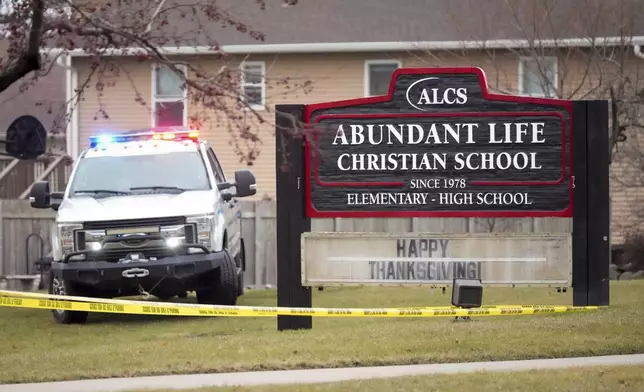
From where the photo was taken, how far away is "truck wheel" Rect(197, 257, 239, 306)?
48.3 feet

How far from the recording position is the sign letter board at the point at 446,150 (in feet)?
40.2

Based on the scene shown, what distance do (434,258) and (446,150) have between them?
1175mm

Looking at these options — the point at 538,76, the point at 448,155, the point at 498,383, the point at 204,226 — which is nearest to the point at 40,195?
the point at 204,226

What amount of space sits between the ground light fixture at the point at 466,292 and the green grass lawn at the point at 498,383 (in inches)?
125

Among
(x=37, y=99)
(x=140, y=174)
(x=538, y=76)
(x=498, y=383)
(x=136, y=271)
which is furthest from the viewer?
(x=37, y=99)

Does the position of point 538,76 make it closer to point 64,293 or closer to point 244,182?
point 244,182

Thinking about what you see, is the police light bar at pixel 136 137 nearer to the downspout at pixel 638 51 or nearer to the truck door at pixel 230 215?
the truck door at pixel 230 215

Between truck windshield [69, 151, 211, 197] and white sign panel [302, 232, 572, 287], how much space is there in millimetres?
3272

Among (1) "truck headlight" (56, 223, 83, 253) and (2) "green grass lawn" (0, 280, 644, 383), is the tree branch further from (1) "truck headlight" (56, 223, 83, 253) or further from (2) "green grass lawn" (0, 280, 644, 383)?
(1) "truck headlight" (56, 223, 83, 253)

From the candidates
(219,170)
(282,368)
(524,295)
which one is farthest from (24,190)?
(282,368)

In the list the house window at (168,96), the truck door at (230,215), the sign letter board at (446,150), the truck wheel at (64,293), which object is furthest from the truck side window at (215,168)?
the house window at (168,96)

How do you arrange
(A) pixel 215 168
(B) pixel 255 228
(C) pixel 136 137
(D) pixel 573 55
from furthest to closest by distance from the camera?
(D) pixel 573 55, (B) pixel 255 228, (A) pixel 215 168, (C) pixel 136 137

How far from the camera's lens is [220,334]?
42.8 feet

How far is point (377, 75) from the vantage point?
84.0ft
